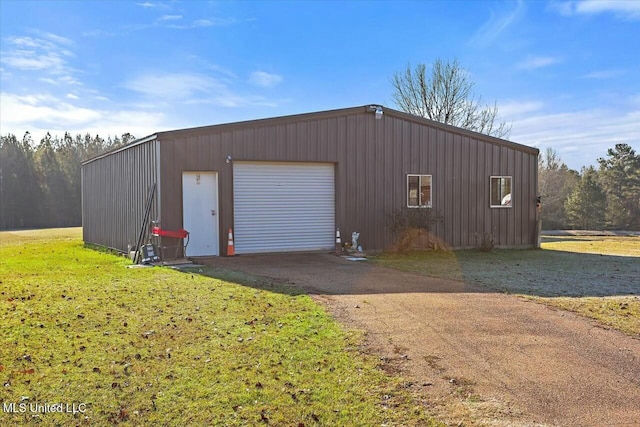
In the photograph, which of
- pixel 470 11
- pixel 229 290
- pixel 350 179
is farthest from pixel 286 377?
pixel 470 11

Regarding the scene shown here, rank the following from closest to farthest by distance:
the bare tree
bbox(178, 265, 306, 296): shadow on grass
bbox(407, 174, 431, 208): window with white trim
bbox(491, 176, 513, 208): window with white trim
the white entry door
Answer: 1. bbox(178, 265, 306, 296): shadow on grass
2. the white entry door
3. bbox(407, 174, 431, 208): window with white trim
4. bbox(491, 176, 513, 208): window with white trim
5. the bare tree

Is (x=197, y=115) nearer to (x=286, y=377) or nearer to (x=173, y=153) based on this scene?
(x=173, y=153)

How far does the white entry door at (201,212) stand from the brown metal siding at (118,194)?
2.61 feet

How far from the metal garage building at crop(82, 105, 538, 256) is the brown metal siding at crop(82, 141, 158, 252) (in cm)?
6

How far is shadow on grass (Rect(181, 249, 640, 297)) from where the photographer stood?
8.08 meters

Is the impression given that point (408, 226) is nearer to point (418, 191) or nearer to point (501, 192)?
point (418, 191)

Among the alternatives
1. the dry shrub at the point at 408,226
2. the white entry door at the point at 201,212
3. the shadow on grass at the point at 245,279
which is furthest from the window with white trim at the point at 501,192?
the shadow on grass at the point at 245,279

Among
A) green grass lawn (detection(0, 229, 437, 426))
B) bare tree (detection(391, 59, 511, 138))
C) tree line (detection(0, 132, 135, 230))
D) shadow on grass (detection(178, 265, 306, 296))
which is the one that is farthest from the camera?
tree line (detection(0, 132, 135, 230))

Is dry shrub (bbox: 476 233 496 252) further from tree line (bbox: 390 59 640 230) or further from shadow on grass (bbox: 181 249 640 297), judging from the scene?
tree line (bbox: 390 59 640 230)

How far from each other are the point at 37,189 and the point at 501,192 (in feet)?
166

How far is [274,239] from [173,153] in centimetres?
356

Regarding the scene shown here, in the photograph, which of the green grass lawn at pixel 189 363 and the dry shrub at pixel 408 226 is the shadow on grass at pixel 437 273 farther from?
the green grass lawn at pixel 189 363

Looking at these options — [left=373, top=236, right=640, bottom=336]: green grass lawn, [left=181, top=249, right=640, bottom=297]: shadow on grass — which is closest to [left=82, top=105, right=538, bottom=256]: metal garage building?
[left=181, top=249, right=640, bottom=297]: shadow on grass

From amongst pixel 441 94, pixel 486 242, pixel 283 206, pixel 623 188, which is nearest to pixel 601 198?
pixel 623 188
